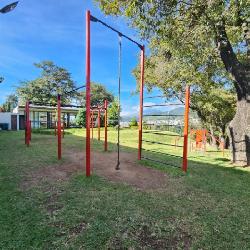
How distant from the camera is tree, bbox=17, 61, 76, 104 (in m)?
33.3

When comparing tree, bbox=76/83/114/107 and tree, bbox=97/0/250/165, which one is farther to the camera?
tree, bbox=76/83/114/107

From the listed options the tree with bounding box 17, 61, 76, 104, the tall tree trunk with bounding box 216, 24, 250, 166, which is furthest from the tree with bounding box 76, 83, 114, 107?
the tall tree trunk with bounding box 216, 24, 250, 166

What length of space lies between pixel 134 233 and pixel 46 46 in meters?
36.4

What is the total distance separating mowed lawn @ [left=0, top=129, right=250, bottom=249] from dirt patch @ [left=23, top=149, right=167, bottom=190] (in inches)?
7.1

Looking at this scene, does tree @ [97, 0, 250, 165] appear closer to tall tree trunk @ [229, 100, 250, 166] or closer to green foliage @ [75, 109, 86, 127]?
tall tree trunk @ [229, 100, 250, 166]

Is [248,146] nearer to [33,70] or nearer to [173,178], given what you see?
[173,178]

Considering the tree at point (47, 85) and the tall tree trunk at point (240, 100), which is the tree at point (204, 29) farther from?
the tree at point (47, 85)

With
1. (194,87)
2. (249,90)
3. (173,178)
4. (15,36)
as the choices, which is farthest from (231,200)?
(15,36)

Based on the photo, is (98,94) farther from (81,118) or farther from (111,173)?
(111,173)

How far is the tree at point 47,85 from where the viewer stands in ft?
109

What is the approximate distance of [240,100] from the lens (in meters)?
6.01

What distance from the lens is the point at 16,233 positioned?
2381 millimetres

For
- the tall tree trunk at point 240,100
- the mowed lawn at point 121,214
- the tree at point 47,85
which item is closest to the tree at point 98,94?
the tree at point 47,85

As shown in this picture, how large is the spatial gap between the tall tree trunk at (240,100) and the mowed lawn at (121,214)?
149 centimetres
